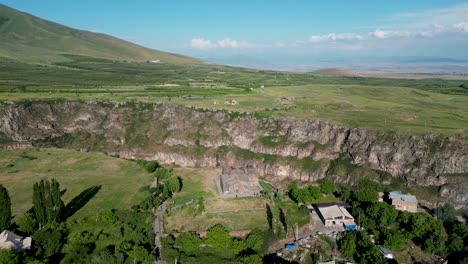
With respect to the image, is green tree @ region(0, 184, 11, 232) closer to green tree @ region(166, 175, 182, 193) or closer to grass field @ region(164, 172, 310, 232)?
grass field @ region(164, 172, 310, 232)

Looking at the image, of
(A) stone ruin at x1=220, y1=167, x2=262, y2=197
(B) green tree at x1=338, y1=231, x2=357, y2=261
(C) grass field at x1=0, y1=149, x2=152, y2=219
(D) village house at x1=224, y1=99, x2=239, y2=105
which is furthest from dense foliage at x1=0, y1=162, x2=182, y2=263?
(D) village house at x1=224, y1=99, x2=239, y2=105

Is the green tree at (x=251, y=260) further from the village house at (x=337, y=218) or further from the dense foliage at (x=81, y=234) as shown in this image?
the village house at (x=337, y=218)

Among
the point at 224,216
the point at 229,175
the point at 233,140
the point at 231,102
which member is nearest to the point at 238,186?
the point at 229,175

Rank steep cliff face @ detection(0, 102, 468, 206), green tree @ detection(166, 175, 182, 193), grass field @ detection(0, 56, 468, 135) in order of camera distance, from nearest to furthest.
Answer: green tree @ detection(166, 175, 182, 193), steep cliff face @ detection(0, 102, 468, 206), grass field @ detection(0, 56, 468, 135)

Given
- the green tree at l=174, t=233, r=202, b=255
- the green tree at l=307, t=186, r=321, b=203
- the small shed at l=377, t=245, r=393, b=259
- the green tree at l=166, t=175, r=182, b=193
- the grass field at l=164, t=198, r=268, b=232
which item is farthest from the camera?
the green tree at l=166, t=175, r=182, b=193

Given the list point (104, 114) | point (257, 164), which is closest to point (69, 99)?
point (104, 114)

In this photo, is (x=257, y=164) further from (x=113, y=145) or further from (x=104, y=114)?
(x=104, y=114)
